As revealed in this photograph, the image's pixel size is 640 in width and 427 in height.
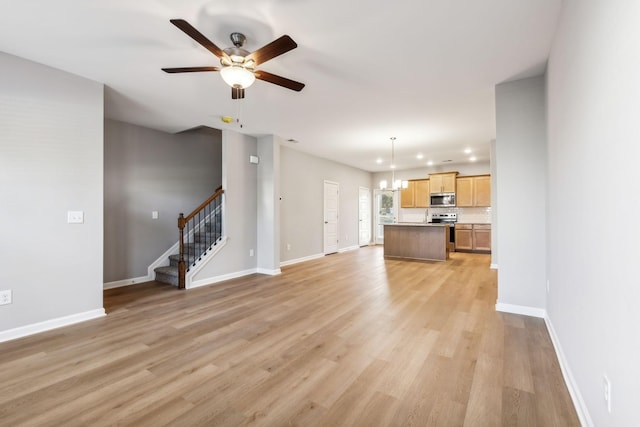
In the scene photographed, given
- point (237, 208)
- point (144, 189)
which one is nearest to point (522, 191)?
point (237, 208)

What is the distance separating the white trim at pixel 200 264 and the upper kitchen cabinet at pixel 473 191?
22.6 ft

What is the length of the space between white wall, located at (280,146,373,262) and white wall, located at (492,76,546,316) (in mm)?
4256

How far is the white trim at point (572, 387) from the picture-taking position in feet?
5.00

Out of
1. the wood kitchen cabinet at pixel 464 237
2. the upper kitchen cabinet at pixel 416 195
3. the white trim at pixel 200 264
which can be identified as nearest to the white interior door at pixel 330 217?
the upper kitchen cabinet at pixel 416 195

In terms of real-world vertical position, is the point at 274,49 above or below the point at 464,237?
above

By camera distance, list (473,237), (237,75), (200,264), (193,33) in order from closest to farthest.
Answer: (193,33)
(237,75)
(200,264)
(473,237)

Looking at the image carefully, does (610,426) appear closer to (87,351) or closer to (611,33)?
(611,33)

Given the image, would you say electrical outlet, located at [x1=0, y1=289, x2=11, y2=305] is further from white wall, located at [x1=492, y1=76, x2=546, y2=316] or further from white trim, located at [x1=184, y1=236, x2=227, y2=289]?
white wall, located at [x1=492, y1=76, x2=546, y2=316]

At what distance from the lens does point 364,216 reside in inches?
393

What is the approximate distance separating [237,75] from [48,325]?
3.15 meters

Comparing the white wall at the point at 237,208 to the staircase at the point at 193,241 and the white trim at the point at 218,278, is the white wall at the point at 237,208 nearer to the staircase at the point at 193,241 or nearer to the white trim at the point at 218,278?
the white trim at the point at 218,278

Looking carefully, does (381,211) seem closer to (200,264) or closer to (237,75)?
(200,264)

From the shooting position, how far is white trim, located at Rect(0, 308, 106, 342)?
2.66 m

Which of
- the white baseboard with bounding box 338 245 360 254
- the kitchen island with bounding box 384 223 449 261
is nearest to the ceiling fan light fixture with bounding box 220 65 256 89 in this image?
the kitchen island with bounding box 384 223 449 261
